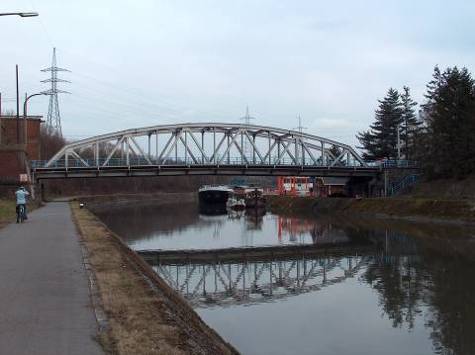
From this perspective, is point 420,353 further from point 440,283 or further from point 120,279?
point 440,283

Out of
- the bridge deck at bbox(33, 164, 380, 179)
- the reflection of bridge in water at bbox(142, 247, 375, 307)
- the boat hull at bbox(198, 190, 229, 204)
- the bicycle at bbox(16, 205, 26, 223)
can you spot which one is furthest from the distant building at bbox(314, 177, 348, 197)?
the bicycle at bbox(16, 205, 26, 223)

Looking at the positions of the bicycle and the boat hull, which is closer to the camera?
the bicycle

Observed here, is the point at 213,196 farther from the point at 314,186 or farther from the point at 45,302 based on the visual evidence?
the point at 45,302

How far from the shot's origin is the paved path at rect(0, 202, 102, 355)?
841 centimetres

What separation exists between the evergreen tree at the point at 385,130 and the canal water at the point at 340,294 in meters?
53.3

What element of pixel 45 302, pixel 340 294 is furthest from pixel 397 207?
pixel 45 302

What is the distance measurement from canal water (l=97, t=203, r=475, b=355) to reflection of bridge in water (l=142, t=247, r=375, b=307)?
42 mm

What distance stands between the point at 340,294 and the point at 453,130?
46.5 m

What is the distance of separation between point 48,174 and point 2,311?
64.4m

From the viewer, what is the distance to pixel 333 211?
255 ft

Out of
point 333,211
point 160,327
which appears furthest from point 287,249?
point 333,211

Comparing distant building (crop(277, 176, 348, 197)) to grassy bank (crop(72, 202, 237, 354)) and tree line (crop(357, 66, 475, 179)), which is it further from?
grassy bank (crop(72, 202, 237, 354))

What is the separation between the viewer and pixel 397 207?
60.7 metres

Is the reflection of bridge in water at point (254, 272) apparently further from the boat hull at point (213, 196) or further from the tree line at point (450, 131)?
the boat hull at point (213, 196)
